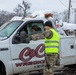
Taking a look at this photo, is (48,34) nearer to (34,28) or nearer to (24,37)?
(24,37)

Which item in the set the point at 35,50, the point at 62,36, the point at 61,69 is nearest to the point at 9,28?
the point at 35,50

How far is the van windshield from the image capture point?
7.76 metres

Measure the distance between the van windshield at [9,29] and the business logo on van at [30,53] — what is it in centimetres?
59

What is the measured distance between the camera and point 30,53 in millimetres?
7871

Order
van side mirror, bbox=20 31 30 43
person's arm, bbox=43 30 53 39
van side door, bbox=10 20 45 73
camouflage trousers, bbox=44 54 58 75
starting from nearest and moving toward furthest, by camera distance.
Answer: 1. person's arm, bbox=43 30 53 39
2. camouflage trousers, bbox=44 54 58 75
3. van side mirror, bbox=20 31 30 43
4. van side door, bbox=10 20 45 73

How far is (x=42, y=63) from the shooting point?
812cm

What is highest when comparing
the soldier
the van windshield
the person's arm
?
the van windshield

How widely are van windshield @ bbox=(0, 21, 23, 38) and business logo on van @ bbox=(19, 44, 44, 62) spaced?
0.59 meters

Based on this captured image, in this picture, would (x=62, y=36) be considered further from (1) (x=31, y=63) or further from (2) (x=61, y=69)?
(2) (x=61, y=69)

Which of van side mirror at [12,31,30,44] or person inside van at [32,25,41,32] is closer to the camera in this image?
van side mirror at [12,31,30,44]

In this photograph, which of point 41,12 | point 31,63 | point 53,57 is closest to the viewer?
point 53,57

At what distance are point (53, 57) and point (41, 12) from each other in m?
1.89

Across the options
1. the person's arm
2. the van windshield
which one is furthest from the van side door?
the person's arm

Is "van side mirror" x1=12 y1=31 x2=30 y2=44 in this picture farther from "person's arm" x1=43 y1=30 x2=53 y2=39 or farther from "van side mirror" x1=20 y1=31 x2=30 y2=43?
"person's arm" x1=43 y1=30 x2=53 y2=39
